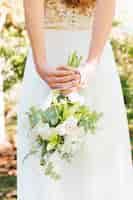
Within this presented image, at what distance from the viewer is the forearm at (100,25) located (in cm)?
250

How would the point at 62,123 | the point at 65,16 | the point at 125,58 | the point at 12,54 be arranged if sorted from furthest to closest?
the point at 125,58 → the point at 12,54 → the point at 65,16 → the point at 62,123

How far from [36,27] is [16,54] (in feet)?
9.81

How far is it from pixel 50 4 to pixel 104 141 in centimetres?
61

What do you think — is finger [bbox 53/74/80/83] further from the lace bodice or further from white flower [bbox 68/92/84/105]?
the lace bodice

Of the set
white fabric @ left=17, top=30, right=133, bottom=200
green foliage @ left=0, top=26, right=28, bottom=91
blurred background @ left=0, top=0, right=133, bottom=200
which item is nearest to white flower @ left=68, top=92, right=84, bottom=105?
white fabric @ left=17, top=30, right=133, bottom=200

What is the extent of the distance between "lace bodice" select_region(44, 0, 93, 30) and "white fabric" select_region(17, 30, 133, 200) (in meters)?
0.03

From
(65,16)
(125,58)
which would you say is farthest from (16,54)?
(65,16)

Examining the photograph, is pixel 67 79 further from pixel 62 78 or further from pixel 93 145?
pixel 93 145

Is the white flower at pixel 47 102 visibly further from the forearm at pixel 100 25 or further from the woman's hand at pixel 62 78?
the forearm at pixel 100 25

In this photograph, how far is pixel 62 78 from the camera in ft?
8.20

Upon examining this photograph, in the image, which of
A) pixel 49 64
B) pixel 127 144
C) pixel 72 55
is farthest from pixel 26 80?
pixel 127 144

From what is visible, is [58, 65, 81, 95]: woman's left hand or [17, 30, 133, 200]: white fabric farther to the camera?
[17, 30, 133, 200]: white fabric

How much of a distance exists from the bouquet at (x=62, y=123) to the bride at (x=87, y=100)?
3.4 inches

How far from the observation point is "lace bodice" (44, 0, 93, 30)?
2.63 meters
